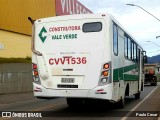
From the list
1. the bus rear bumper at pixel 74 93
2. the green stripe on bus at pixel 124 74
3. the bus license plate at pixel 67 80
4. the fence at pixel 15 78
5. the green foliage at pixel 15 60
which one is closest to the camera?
the bus rear bumper at pixel 74 93

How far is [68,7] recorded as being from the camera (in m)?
49.2

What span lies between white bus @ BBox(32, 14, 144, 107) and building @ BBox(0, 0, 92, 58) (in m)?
20.0

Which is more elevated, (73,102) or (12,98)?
(73,102)

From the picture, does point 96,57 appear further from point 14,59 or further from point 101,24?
point 14,59

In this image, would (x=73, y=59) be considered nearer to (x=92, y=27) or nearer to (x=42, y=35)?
(x=92, y=27)

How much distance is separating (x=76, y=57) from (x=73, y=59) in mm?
120

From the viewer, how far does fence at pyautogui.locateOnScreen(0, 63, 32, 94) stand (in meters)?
31.3

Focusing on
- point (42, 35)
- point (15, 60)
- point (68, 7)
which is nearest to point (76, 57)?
point (42, 35)

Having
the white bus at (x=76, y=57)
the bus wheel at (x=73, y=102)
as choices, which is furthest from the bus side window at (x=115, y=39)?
the bus wheel at (x=73, y=102)

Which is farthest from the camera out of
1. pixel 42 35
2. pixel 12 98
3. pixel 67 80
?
pixel 12 98

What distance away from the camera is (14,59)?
34.4 metres

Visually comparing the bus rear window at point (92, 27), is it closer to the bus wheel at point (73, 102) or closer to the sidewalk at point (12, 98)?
the bus wheel at point (73, 102)

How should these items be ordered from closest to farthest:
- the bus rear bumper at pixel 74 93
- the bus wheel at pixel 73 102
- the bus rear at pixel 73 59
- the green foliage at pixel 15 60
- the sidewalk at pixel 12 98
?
the bus rear bumper at pixel 74 93, the bus rear at pixel 73 59, the bus wheel at pixel 73 102, the sidewalk at pixel 12 98, the green foliage at pixel 15 60

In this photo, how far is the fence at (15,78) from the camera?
3127cm
